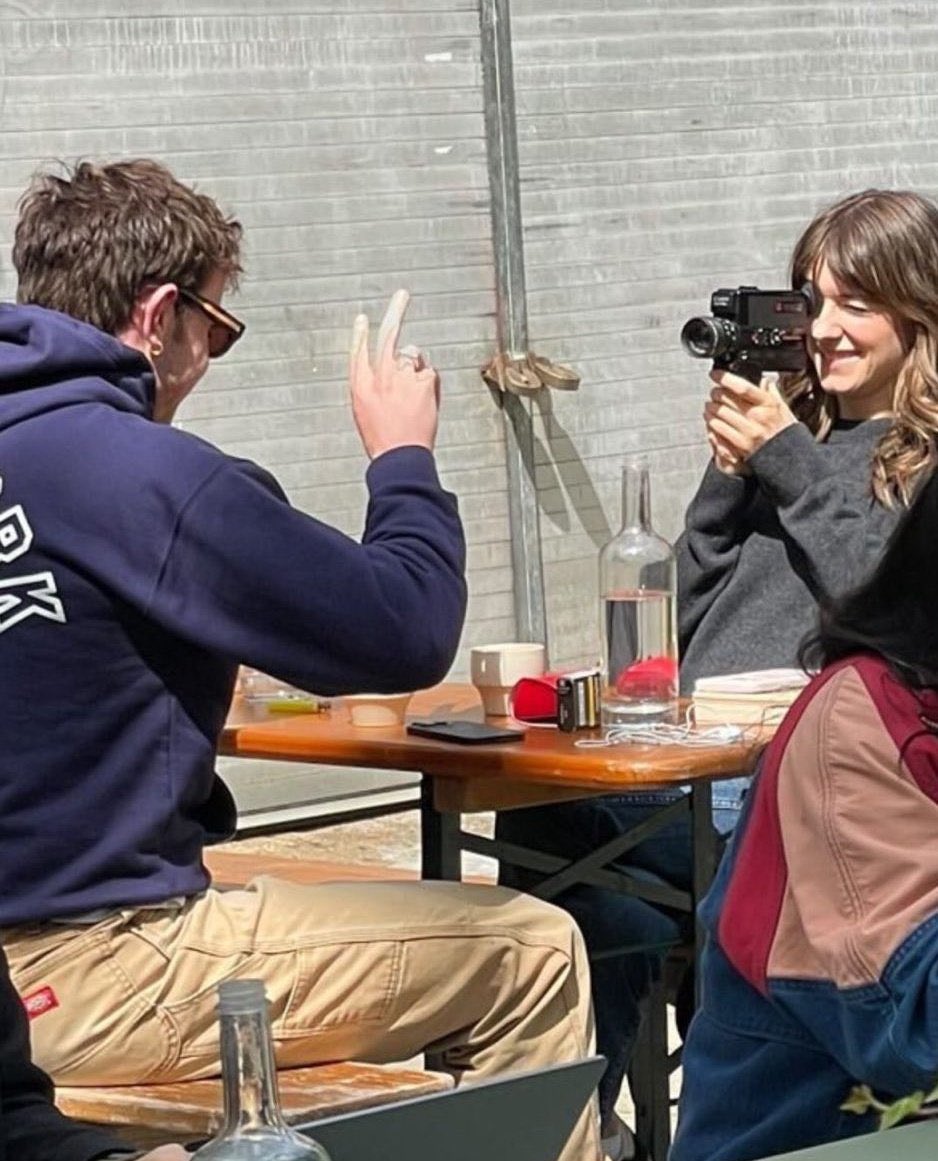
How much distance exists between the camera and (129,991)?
3.23 metres

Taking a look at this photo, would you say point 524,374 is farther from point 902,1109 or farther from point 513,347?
point 902,1109

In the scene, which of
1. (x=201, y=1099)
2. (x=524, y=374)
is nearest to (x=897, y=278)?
(x=201, y=1099)

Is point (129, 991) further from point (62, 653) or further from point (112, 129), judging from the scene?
point (112, 129)

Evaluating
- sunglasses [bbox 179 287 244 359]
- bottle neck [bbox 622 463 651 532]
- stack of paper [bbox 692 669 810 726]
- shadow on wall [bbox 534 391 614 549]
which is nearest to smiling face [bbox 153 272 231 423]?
sunglasses [bbox 179 287 244 359]

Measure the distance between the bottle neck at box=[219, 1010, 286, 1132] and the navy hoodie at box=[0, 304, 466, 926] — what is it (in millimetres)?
1554

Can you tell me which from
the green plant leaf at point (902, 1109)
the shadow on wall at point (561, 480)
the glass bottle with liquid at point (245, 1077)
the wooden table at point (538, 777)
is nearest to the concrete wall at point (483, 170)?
the shadow on wall at point (561, 480)

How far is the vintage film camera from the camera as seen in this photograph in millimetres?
4602

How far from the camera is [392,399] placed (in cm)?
370

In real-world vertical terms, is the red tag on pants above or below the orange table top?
below

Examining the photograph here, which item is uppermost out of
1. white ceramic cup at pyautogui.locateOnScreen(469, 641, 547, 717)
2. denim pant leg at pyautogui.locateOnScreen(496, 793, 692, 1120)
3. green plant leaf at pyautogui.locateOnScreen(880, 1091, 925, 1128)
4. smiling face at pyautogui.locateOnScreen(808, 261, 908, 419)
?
smiling face at pyautogui.locateOnScreen(808, 261, 908, 419)

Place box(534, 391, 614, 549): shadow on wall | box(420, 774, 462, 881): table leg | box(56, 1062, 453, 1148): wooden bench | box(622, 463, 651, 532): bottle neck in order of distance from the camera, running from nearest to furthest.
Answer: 1. box(56, 1062, 453, 1148): wooden bench
2. box(420, 774, 462, 881): table leg
3. box(622, 463, 651, 532): bottle neck
4. box(534, 391, 614, 549): shadow on wall

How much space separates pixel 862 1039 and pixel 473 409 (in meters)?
4.94

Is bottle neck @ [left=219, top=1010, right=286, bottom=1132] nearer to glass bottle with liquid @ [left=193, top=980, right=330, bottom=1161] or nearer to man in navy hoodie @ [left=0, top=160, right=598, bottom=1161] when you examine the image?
glass bottle with liquid @ [left=193, top=980, right=330, bottom=1161]

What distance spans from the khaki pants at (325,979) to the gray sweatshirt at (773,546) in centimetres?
88
